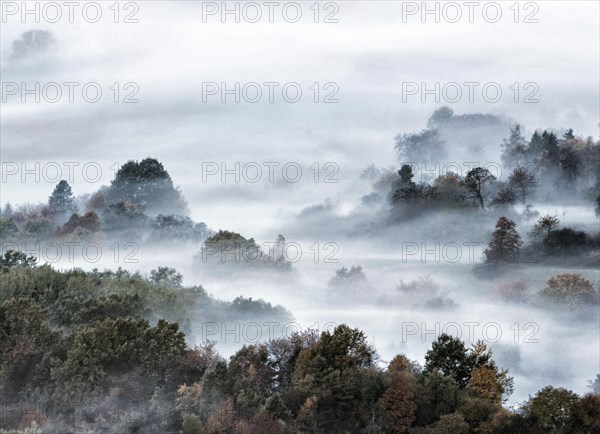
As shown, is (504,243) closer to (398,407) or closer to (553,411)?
(553,411)

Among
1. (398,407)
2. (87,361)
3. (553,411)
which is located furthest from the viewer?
(87,361)

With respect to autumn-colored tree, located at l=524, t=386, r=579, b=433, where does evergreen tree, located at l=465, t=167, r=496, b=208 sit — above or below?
above

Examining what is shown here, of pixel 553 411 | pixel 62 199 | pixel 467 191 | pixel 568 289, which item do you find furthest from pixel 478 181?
pixel 553 411

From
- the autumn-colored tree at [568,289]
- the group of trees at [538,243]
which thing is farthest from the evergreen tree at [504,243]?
the autumn-colored tree at [568,289]

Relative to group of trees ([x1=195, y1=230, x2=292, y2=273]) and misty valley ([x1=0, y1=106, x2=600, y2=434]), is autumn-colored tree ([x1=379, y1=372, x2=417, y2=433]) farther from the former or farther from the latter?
group of trees ([x1=195, y1=230, x2=292, y2=273])

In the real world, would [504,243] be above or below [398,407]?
above

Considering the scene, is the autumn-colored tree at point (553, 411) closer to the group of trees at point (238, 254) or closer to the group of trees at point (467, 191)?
the group of trees at point (467, 191)

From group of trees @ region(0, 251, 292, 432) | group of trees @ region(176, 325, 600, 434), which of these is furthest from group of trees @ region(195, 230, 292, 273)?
group of trees @ region(176, 325, 600, 434)
